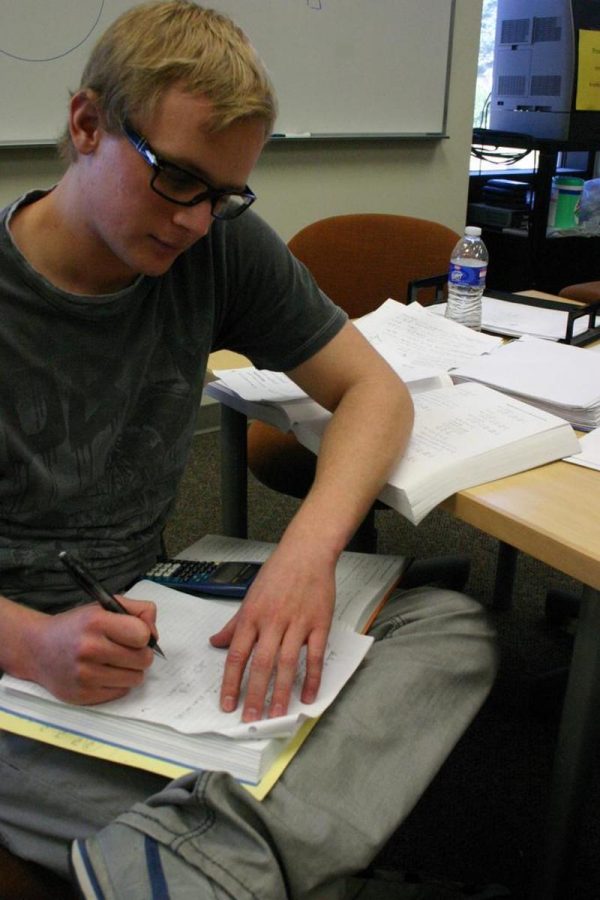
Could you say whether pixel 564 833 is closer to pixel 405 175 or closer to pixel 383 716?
pixel 383 716

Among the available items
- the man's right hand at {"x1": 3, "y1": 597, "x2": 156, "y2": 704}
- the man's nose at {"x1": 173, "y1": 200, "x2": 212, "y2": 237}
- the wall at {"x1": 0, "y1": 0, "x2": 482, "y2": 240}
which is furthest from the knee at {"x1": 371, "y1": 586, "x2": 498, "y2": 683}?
the wall at {"x1": 0, "y1": 0, "x2": 482, "y2": 240}

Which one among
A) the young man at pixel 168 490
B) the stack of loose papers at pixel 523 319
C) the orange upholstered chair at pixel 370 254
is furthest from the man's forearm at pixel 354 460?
the orange upholstered chair at pixel 370 254

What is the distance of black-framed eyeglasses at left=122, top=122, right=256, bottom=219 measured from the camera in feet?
2.47

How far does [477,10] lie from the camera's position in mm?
2883

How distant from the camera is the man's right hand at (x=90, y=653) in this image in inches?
26.9

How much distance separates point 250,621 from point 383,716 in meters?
0.15

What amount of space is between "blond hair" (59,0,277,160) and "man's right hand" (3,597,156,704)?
0.46 m

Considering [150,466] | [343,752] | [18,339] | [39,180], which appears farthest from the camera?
[39,180]

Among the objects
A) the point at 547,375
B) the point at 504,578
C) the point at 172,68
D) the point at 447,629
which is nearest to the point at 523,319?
the point at 547,375

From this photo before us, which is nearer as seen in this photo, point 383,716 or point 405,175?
point 383,716

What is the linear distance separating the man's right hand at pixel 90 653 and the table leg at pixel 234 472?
718mm

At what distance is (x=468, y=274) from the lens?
1.42 metres

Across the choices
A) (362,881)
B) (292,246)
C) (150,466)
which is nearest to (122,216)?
(150,466)

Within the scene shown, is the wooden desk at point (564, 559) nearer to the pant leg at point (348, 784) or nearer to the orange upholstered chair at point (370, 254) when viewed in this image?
the pant leg at point (348, 784)
